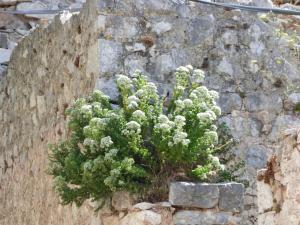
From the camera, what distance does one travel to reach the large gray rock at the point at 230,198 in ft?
16.0

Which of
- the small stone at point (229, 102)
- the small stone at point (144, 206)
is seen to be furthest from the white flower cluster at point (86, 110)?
the small stone at point (229, 102)

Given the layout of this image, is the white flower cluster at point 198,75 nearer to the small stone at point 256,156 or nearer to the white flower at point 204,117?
the white flower at point 204,117

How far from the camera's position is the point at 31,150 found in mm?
7148

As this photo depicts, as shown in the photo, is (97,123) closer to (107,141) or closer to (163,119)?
(107,141)

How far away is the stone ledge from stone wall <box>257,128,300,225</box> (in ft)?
3.03

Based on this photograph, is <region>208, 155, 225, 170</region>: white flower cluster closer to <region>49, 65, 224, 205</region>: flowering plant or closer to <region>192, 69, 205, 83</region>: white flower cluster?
<region>49, 65, 224, 205</region>: flowering plant

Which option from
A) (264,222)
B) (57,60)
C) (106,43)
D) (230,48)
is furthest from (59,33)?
(264,222)

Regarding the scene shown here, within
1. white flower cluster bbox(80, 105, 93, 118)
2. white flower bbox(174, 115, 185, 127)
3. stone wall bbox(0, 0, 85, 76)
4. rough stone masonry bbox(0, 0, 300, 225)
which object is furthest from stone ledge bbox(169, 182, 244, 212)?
stone wall bbox(0, 0, 85, 76)

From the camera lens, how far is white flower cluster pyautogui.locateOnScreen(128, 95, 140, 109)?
5.04 metres

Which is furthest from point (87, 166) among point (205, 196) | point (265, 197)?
point (265, 197)

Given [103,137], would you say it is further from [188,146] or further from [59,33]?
[59,33]

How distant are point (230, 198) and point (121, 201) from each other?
675 mm

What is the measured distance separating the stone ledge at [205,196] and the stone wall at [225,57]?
0.76 metres

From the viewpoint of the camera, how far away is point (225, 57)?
20.0 ft
